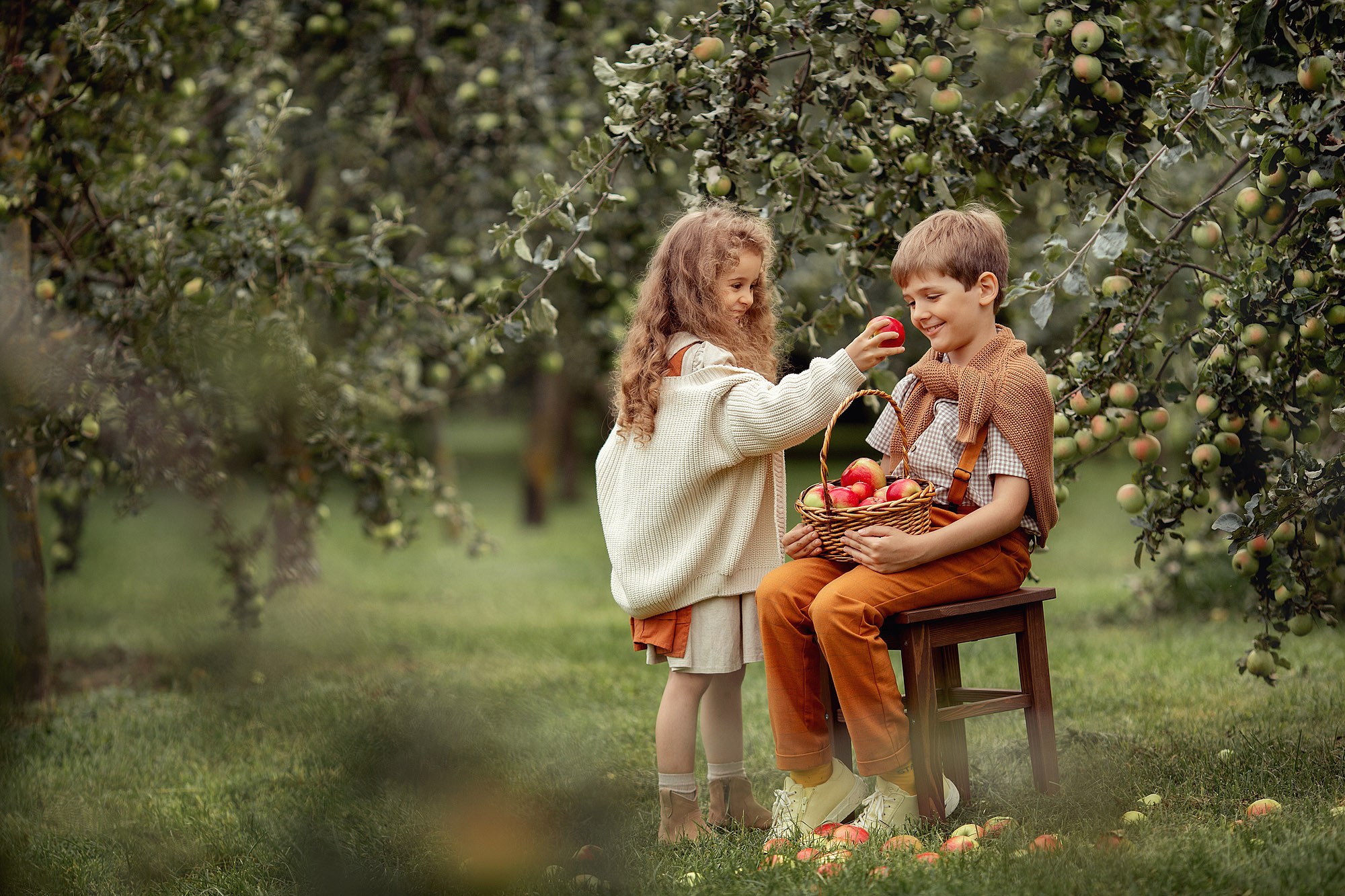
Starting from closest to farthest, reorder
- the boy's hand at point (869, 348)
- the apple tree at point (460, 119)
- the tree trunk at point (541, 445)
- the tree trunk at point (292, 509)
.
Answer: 1. the boy's hand at point (869, 348)
2. the tree trunk at point (292, 509)
3. the apple tree at point (460, 119)
4. the tree trunk at point (541, 445)

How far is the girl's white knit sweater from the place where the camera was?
2.86 metres

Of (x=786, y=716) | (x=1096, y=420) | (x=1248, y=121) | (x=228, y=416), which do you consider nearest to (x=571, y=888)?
(x=786, y=716)

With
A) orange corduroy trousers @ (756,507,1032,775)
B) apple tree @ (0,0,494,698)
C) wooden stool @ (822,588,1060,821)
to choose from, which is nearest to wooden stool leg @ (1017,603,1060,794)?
wooden stool @ (822,588,1060,821)

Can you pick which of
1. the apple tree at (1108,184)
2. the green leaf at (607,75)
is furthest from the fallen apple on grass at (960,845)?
the green leaf at (607,75)

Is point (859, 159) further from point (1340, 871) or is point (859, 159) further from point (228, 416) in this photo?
point (228, 416)

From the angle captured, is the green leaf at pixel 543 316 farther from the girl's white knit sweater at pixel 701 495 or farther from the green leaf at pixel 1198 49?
the green leaf at pixel 1198 49

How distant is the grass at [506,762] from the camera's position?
8.23ft

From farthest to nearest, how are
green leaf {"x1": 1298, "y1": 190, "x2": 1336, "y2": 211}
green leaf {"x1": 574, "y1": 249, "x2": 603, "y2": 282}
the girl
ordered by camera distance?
1. green leaf {"x1": 574, "y1": 249, "x2": 603, "y2": 282}
2. the girl
3. green leaf {"x1": 1298, "y1": 190, "x2": 1336, "y2": 211}

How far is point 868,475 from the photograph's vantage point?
2.77 m

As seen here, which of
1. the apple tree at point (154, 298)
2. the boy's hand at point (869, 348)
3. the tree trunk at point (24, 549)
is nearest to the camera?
the boy's hand at point (869, 348)

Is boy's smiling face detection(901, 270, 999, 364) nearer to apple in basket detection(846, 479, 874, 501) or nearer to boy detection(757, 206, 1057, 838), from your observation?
boy detection(757, 206, 1057, 838)

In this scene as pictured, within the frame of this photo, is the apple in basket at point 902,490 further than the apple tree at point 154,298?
No

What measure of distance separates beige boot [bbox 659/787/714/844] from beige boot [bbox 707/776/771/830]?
0.07 metres

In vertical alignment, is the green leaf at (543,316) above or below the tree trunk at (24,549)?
above
